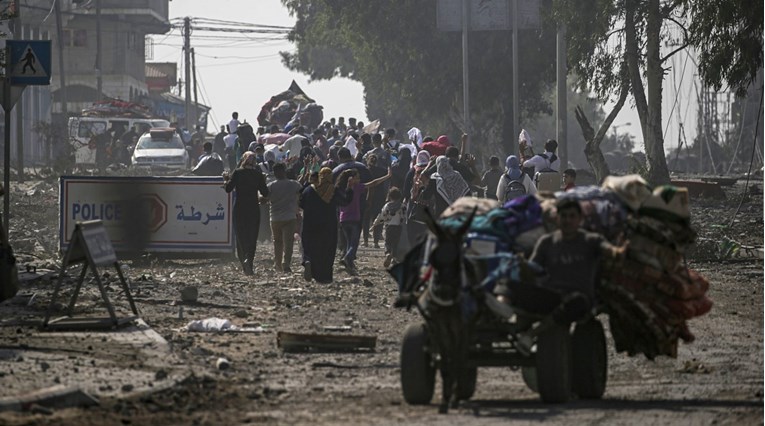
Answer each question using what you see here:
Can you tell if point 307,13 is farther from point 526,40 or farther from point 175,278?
point 175,278

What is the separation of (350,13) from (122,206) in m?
37.4

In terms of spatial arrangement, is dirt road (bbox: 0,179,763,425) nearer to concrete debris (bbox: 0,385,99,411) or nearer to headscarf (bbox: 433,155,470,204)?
concrete debris (bbox: 0,385,99,411)

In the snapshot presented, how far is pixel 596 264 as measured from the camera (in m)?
11.2

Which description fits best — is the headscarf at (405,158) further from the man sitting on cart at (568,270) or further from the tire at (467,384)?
the man sitting on cart at (568,270)

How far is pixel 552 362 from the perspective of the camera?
11.1 meters

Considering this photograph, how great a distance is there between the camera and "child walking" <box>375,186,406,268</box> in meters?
23.3

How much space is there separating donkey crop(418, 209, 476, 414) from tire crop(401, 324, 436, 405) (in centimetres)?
16

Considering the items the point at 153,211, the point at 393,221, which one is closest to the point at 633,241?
the point at 393,221

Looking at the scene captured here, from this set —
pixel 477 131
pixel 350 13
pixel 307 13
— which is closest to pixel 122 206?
pixel 350 13

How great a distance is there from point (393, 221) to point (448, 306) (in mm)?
12535

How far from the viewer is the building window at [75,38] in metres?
112

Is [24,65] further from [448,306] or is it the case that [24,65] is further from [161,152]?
[161,152]

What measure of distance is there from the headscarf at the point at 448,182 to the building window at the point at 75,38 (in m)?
91.2

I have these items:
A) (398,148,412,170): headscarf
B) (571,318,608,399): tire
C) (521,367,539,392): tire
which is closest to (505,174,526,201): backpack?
(398,148,412,170): headscarf
